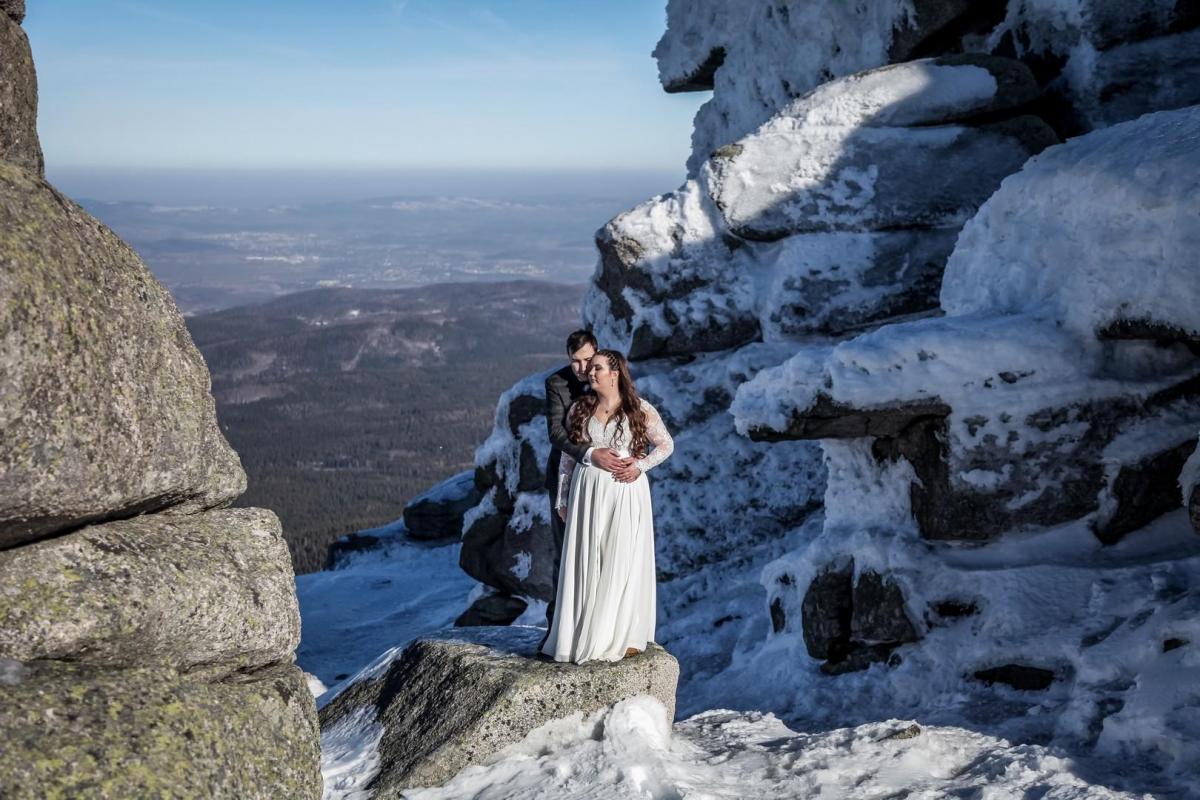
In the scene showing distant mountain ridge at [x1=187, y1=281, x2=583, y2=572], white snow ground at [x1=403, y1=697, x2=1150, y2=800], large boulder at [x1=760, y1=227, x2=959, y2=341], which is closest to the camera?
white snow ground at [x1=403, y1=697, x2=1150, y2=800]

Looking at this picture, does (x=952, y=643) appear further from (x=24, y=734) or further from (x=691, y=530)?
(x=24, y=734)

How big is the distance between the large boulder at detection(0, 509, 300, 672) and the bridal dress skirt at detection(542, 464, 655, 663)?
2.75 metres

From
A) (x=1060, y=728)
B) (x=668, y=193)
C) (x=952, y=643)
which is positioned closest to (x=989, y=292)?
(x=952, y=643)

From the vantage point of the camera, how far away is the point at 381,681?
964 centimetres

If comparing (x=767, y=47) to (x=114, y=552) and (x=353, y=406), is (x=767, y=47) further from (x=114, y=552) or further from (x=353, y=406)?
(x=353, y=406)

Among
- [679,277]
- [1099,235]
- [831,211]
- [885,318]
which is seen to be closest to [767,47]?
[831,211]

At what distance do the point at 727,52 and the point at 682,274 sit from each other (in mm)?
11818

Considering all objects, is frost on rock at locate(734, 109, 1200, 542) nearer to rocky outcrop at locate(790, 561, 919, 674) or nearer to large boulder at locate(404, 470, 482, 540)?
rocky outcrop at locate(790, 561, 919, 674)

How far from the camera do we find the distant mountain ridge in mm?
96562

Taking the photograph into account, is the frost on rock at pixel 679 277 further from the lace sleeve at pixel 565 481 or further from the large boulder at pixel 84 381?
the large boulder at pixel 84 381

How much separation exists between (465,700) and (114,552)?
3705 mm

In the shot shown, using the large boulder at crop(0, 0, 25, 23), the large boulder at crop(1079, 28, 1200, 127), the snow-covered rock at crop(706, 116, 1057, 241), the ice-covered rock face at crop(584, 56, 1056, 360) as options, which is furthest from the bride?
the large boulder at crop(1079, 28, 1200, 127)

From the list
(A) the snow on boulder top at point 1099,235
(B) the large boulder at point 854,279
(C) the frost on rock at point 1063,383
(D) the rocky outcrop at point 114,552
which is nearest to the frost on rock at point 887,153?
(B) the large boulder at point 854,279

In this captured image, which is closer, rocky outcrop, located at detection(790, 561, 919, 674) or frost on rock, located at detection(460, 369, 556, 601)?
rocky outcrop, located at detection(790, 561, 919, 674)
